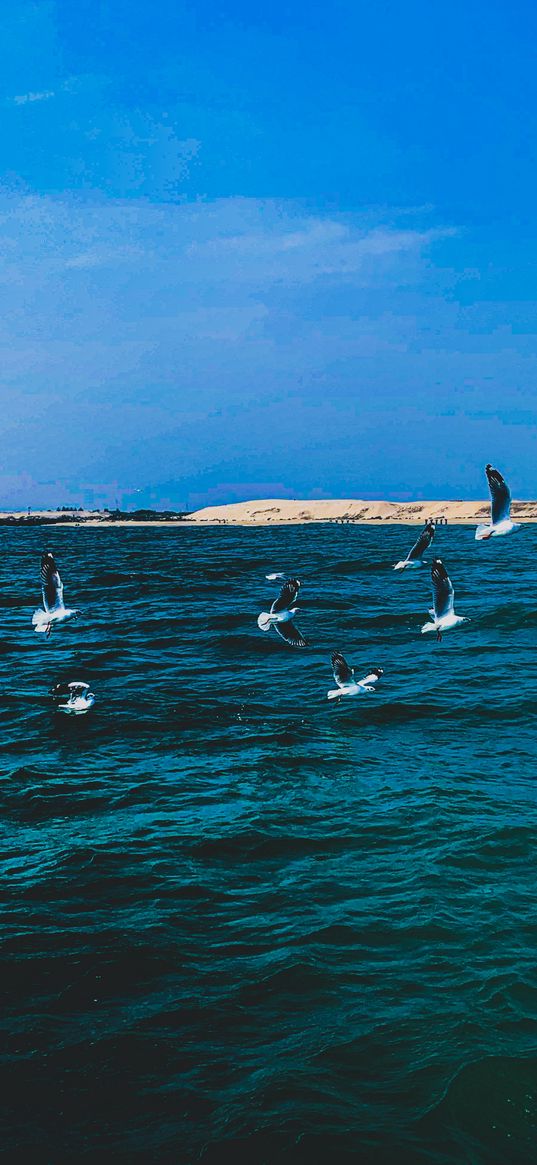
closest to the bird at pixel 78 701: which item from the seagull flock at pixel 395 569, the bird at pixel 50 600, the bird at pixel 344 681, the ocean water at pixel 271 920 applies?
the seagull flock at pixel 395 569

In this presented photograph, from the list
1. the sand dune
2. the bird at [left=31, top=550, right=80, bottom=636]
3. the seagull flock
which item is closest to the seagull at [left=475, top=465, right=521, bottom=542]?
the seagull flock

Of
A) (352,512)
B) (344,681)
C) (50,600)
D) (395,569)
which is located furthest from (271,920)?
(352,512)

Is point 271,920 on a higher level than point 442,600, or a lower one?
lower

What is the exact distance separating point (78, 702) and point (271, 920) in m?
6.67

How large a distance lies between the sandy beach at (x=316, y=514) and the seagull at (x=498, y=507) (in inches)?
1910

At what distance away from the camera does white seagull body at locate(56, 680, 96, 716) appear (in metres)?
12.9

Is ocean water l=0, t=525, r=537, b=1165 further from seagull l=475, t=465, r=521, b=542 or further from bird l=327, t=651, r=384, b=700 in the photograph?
seagull l=475, t=465, r=521, b=542

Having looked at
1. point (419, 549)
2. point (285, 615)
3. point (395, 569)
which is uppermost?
point (419, 549)

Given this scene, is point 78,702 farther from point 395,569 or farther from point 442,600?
point 442,600

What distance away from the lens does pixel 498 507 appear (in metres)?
11.8

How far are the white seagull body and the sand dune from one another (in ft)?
162

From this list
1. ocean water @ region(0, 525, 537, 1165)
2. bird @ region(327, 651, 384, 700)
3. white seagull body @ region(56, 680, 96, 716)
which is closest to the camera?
ocean water @ region(0, 525, 537, 1165)

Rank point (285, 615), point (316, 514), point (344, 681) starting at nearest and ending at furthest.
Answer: point (285, 615) < point (344, 681) < point (316, 514)

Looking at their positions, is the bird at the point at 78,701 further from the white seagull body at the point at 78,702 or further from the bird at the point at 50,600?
the bird at the point at 50,600
